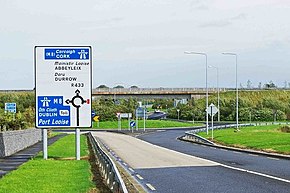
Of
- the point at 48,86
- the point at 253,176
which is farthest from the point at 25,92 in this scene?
the point at 253,176

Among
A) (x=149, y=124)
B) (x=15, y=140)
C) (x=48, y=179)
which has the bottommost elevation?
(x=149, y=124)

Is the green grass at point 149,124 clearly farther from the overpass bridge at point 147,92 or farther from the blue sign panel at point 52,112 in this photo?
the blue sign panel at point 52,112

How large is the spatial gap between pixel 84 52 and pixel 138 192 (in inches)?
438

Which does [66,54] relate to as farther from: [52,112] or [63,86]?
[52,112]

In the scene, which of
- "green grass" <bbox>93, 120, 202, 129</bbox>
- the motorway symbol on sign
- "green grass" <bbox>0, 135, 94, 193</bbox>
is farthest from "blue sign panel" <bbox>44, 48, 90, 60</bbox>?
"green grass" <bbox>93, 120, 202, 129</bbox>

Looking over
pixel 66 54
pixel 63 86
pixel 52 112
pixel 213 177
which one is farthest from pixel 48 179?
pixel 66 54

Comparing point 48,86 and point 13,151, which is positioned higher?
point 48,86

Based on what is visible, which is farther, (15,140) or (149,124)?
(149,124)

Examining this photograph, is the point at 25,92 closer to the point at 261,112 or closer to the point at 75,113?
the point at 261,112

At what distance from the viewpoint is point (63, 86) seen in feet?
90.0

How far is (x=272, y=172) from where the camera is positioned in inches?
919

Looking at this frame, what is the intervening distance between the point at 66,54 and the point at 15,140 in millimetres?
14359

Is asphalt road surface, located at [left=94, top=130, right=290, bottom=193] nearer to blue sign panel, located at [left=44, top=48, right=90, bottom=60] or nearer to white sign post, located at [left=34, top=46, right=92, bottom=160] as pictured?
white sign post, located at [left=34, top=46, right=92, bottom=160]

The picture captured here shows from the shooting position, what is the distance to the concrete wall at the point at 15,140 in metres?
34.0
